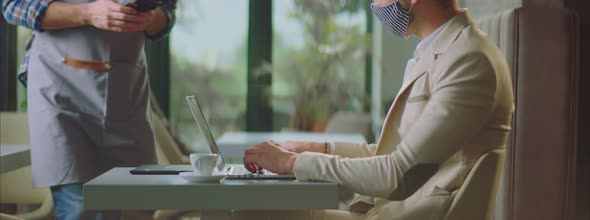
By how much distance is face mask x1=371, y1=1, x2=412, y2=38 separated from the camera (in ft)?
5.97

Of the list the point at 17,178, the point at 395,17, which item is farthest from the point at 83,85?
the point at 17,178

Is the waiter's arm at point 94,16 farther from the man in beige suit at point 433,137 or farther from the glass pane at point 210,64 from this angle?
the glass pane at point 210,64

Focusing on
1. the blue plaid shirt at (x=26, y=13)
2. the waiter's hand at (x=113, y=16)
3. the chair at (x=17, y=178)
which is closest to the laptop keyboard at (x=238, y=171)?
the waiter's hand at (x=113, y=16)

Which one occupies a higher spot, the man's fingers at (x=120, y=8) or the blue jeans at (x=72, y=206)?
the man's fingers at (x=120, y=8)

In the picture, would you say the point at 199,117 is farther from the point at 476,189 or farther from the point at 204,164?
the point at 476,189

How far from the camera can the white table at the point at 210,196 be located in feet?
4.73

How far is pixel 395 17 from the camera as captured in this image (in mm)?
1841

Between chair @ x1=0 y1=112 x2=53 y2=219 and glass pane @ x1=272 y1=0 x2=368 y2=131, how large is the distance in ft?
7.04

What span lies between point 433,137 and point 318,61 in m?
4.09

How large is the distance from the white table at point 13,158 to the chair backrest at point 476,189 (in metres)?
1.54

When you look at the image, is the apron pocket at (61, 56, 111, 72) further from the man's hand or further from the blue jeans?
the man's hand

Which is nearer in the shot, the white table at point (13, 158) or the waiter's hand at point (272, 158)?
the waiter's hand at point (272, 158)

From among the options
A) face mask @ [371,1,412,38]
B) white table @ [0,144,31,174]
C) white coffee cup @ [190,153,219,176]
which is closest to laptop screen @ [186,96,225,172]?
white coffee cup @ [190,153,219,176]

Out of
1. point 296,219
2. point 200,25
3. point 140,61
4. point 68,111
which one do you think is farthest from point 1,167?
point 200,25
